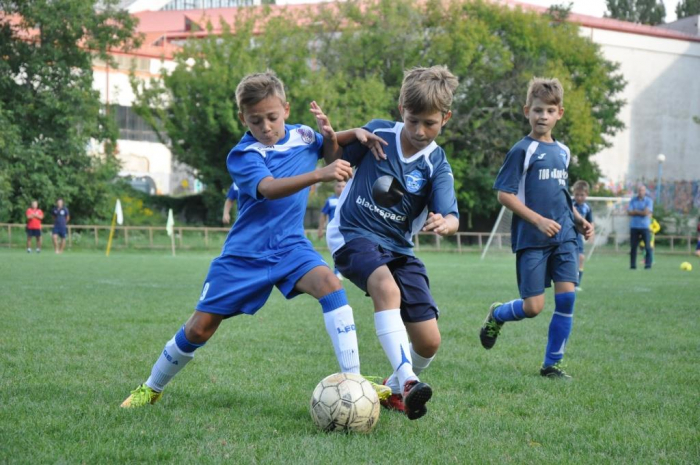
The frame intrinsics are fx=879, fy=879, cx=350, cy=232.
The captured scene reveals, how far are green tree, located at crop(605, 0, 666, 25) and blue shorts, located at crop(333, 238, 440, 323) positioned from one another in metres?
74.8

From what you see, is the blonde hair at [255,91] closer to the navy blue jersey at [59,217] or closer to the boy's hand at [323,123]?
the boy's hand at [323,123]

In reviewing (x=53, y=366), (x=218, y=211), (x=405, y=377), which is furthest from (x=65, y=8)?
(x=405, y=377)

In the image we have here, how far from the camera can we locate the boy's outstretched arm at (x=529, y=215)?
6188mm

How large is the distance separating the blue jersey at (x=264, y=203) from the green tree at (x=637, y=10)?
74.9 m

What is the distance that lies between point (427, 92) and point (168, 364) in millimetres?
2086

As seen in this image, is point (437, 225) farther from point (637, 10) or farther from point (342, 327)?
point (637, 10)

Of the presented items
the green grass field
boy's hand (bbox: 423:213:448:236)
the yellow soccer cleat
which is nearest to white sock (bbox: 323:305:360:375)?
the green grass field

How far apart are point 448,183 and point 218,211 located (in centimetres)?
3551

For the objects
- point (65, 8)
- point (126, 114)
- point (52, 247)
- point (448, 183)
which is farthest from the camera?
point (126, 114)

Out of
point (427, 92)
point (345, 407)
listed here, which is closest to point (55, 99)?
point (427, 92)

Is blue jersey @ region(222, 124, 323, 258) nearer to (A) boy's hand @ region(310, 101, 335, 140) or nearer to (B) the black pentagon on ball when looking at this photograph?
(A) boy's hand @ region(310, 101, 335, 140)

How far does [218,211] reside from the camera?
131 ft

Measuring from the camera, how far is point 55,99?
117 feet

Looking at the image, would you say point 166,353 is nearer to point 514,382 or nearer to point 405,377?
point 405,377
